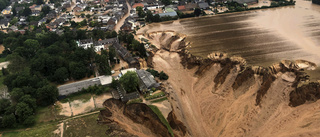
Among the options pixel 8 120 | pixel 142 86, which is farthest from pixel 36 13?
pixel 142 86

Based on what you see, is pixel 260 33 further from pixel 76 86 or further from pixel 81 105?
pixel 81 105

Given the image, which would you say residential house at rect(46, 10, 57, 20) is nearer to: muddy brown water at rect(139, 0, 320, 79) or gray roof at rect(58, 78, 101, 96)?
muddy brown water at rect(139, 0, 320, 79)

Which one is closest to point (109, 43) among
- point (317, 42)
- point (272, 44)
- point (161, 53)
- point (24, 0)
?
point (161, 53)

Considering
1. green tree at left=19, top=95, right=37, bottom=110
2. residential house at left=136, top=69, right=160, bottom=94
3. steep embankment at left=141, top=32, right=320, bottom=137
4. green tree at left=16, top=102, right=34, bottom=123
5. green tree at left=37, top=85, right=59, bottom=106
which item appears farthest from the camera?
residential house at left=136, top=69, right=160, bottom=94

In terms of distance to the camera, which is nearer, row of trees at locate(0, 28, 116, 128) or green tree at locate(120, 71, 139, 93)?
row of trees at locate(0, 28, 116, 128)

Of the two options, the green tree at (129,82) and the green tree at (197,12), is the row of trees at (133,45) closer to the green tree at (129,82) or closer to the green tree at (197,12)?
the green tree at (129,82)

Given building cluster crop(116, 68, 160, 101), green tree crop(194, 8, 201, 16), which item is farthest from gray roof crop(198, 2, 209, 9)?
building cluster crop(116, 68, 160, 101)
